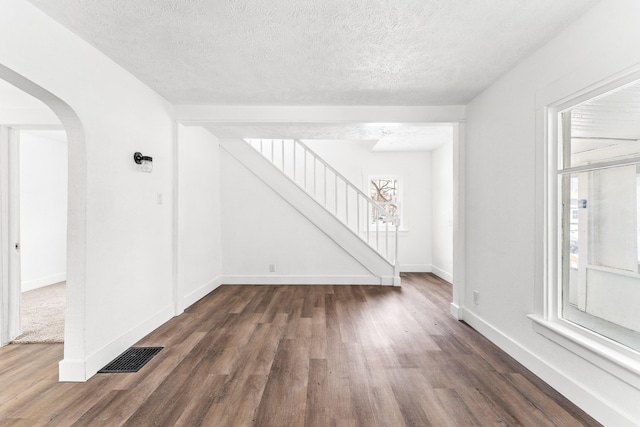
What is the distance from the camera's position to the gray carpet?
9.73 ft

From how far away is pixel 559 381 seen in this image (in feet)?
6.76

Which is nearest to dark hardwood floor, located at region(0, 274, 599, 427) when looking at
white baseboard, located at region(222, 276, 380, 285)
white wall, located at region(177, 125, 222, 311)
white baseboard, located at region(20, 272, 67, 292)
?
white wall, located at region(177, 125, 222, 311)

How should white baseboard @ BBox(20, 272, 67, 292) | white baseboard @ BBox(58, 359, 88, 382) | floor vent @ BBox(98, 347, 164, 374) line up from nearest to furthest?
1. white baseboard @ BBox(58, 359, 88, 382)
2. floor vent @ BBox(98, 347, 164, 374)
3. white baseboard @ BBox(20, 272, 67, 292)

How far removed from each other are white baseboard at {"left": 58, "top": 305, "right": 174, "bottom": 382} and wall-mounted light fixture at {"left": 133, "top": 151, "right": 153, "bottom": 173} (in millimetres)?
1468

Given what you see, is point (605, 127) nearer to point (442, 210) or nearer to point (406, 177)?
point (442, 210)

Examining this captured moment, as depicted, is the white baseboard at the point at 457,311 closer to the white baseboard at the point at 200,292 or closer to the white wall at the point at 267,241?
the white wall at the point at 267,241

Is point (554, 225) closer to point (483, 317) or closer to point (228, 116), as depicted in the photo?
point (483, 317)

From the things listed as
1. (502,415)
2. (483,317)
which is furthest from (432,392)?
(483,317)

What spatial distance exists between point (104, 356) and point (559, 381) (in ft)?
10.9

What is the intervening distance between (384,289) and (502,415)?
3087 millimetres

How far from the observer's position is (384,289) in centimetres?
490

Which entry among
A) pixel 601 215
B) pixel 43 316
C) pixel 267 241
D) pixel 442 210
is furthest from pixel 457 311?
pixel 43 316

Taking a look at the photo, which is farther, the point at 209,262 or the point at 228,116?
the point at 209,262

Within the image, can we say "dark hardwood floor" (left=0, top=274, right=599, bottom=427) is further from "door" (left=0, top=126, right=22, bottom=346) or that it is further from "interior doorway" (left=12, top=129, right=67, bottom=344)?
"interior doorway" (left=12, top=129, right=67, bottom=344)
